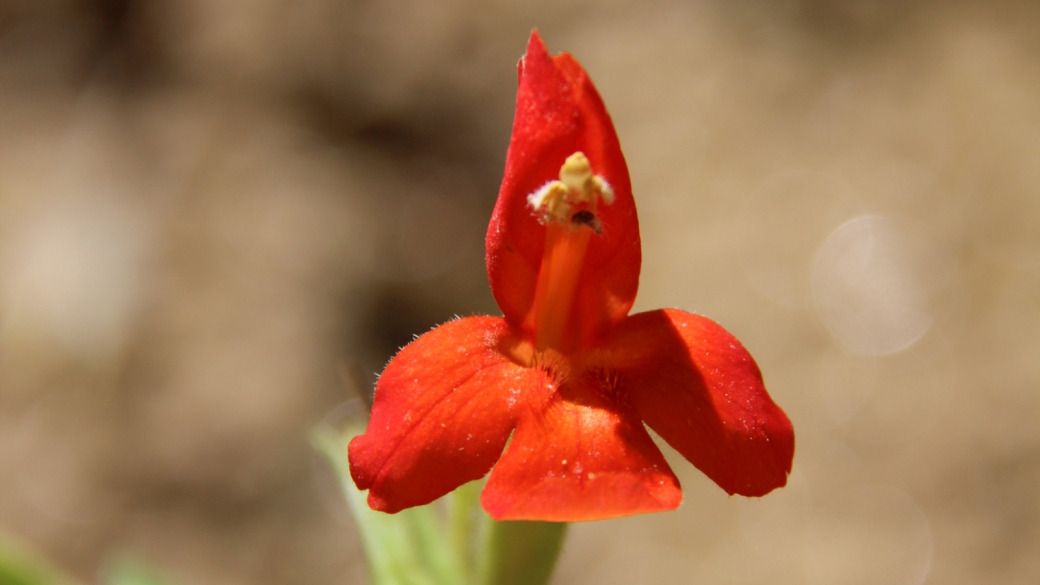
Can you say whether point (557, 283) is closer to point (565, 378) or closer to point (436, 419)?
point (565, 378)

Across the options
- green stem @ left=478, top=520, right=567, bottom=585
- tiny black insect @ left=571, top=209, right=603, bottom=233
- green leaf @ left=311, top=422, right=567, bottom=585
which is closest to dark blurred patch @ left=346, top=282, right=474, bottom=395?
green leaf @ left=311, top=422, right=567, bottom=585

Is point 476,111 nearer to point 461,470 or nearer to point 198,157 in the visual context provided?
point 198,157

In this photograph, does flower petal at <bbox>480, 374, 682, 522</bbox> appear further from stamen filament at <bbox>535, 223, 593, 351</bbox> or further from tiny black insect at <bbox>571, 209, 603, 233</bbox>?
tiny black insect at <bbox>571, 209, 603, 233</bbox>

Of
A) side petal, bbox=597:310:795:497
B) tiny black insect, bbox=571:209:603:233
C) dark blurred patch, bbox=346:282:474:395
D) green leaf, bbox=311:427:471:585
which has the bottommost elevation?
dark blurred patch, bbox=346:282:474:395

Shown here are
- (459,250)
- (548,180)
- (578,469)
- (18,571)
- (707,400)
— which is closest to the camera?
(578,469)

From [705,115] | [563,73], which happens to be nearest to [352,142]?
[705,115]

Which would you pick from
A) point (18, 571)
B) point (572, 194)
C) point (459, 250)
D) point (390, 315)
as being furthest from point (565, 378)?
point (459, 250)

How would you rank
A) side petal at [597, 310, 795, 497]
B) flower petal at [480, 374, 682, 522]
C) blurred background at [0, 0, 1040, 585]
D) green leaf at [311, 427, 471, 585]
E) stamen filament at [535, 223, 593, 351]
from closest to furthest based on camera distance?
1. flower petal at [480, 374, 682, 522]
2. side petal at [597, 310, 795, 497]
3. stamen filament at [535, 223, 593, 351]
4. green leaf at [311, 427, 471, 585]
5. blurred background at [0, 0, 1040, 585]
